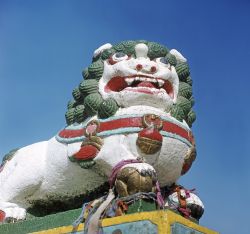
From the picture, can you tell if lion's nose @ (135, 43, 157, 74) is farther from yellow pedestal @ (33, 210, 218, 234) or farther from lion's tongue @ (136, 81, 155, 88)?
yellow pedestal @ (33, 210, 218, 234)

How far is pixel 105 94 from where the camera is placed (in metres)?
4.82

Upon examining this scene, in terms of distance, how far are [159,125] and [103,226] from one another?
3.49 feet

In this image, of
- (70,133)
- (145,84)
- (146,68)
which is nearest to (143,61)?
(146,68)

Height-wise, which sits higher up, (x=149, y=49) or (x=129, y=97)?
(x=149, y=49)

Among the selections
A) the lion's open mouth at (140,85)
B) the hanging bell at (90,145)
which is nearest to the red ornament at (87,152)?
the hanging bell at (90,145)

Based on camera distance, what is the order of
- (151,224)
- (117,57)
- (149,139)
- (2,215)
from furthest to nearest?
(117,57) < (2,215) < (149,139) < (151,224)

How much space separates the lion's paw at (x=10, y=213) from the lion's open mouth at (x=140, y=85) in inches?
49.9

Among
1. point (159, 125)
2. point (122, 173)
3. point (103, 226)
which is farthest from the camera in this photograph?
point (159, 125)

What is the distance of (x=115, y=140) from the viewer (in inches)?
178

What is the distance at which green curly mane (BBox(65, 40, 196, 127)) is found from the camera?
479 cm

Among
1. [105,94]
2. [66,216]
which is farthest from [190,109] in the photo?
[66,216]

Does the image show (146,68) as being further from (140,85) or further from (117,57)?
(117,57)

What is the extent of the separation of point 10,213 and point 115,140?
111 cm

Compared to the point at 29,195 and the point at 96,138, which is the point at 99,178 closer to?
the point at 96,138
